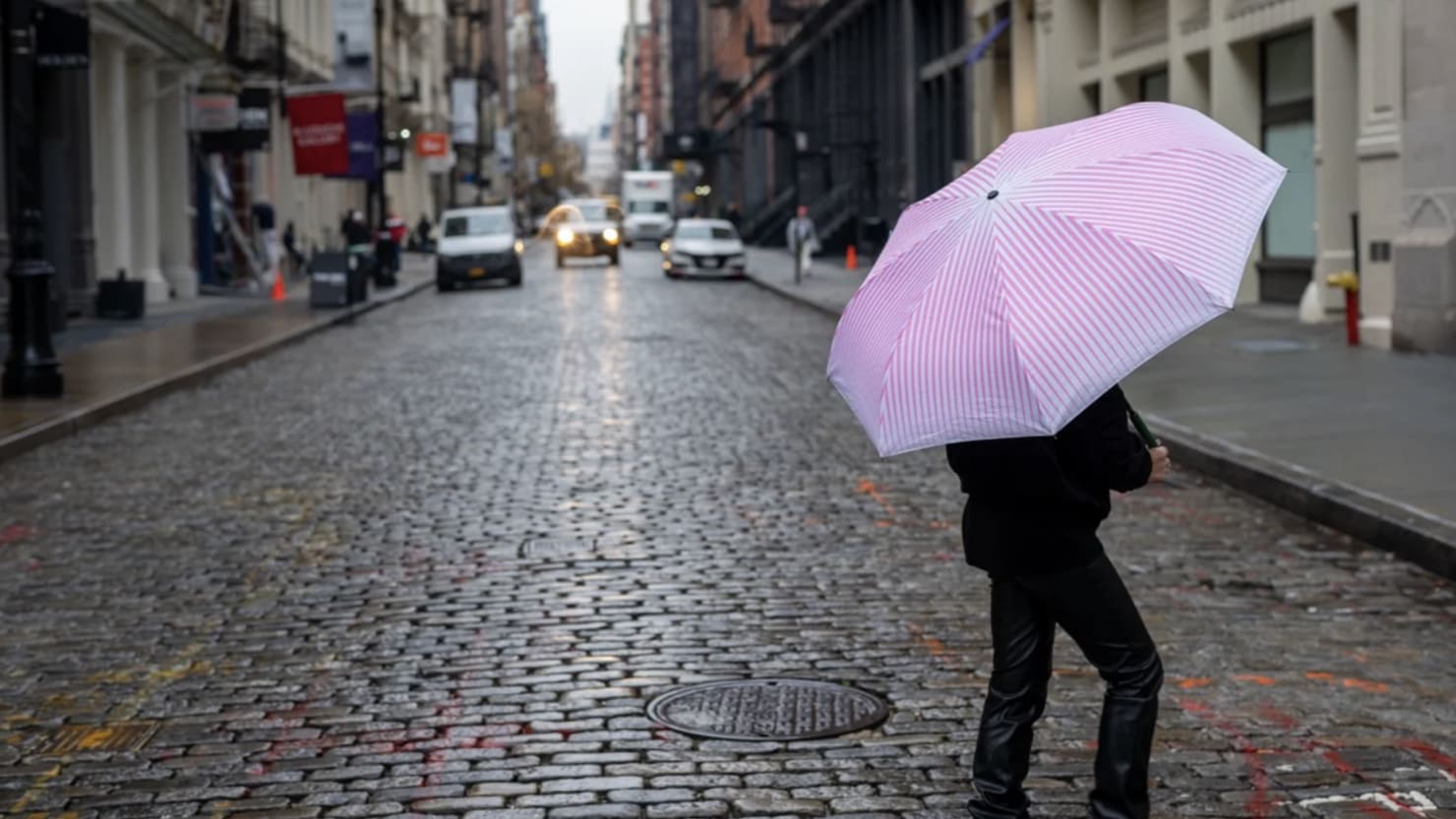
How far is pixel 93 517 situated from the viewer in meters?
10.7

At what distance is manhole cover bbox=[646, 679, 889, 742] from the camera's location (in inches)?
236

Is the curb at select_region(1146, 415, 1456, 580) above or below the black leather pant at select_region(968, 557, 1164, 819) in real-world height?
below

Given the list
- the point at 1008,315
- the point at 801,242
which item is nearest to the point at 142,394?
the point at 1008,315

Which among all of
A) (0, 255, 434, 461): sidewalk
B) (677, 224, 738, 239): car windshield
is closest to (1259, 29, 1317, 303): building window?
(0, 255, 434, 461): sidewalk

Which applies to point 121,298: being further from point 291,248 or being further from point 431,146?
point 431,146

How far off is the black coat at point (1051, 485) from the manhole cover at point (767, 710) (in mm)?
1688

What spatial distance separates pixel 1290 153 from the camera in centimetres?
2523

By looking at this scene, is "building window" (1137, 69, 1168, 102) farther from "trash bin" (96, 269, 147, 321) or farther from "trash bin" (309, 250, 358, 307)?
"trash bin" (96, 269, 147, 321)

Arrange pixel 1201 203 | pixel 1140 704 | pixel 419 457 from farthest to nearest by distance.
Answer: pixel 419 457 < pixel 1140 704 < pixel 1201 203

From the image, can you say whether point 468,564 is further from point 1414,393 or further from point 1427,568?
point 1414,393

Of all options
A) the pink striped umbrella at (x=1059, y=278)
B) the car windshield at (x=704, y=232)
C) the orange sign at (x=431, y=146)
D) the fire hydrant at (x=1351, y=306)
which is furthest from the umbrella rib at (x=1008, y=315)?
the orange sign at (x=431, y=146)

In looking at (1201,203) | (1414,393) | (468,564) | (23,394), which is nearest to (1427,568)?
(468,564)

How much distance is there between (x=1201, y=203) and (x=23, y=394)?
1419 centimetres

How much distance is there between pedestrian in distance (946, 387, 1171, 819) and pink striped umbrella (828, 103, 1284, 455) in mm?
260
